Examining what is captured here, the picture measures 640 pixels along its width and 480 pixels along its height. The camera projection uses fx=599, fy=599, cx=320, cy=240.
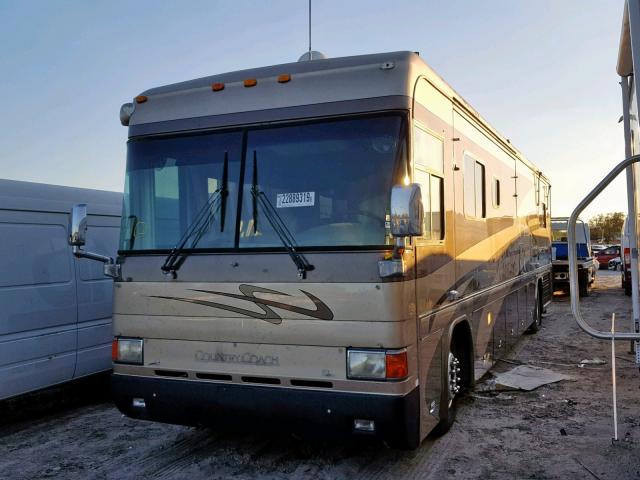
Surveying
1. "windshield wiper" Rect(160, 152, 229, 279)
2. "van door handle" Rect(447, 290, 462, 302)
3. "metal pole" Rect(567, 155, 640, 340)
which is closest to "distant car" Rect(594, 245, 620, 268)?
"van door handle" Rect(447, 290, 462, 302)

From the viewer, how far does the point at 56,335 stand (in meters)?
6.20

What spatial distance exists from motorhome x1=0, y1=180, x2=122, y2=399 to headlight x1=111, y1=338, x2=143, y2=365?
1.73 meters

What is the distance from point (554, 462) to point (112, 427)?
160 inches

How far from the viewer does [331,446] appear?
5043 millimetres

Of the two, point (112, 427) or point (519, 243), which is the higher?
point (519, 243)

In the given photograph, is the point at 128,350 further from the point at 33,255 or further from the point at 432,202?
the point at 432,202

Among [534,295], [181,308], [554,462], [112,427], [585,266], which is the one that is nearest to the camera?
[181,308]

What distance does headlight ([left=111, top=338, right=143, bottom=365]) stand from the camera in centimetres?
452

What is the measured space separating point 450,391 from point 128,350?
266cm

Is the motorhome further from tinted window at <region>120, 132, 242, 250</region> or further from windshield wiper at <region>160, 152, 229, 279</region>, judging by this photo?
windshield wiper at <region>160, 152, 229, 279</region>

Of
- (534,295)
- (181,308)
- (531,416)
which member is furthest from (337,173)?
(534,295)

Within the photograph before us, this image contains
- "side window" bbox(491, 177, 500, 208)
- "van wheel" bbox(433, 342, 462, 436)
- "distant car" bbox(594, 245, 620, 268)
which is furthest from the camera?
"distant car" bbox(594, 245, 620, 268)

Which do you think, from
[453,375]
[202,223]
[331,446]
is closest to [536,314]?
[453,375]

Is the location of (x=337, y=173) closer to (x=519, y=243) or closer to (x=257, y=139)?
(x=257, y=139)
